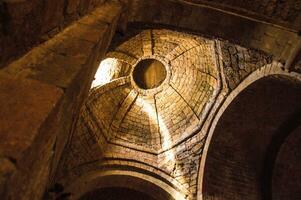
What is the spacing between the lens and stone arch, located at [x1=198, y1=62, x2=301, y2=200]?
600cm

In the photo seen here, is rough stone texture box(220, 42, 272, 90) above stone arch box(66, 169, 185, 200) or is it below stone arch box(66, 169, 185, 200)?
above

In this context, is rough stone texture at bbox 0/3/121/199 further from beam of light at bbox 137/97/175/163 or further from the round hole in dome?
the round hole in dome

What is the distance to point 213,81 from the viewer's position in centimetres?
702

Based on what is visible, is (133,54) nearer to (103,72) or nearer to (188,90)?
(103,72)

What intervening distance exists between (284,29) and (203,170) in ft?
11.4

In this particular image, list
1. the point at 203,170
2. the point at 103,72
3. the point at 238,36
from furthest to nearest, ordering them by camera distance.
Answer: the point at 103,72 → the point at 203,170 → the point at 238,36

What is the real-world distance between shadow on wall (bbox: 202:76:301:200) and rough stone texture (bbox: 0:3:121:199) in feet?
14.7

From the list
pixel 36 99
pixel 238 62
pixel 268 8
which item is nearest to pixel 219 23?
pixel 268 8

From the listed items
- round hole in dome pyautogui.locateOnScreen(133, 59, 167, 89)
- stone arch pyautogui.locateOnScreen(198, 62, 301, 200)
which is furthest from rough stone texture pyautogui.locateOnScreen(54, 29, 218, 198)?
stone arch pyautogui.locateOnScreen(198, 62, 301, 200)

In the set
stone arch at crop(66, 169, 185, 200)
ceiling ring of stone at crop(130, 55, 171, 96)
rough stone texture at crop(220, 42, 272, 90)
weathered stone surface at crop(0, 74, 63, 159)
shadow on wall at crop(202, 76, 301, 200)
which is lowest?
weathered stone surface at crop(0, 74, 63, 159)

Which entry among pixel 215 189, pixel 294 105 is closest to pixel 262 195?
pixel 215 189

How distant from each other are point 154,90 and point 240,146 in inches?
107

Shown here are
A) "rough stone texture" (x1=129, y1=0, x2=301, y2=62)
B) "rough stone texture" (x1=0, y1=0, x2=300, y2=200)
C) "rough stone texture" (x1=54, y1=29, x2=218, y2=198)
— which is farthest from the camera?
"rough stone texture" (x1=54, y1=29, x2=218, y2=198)

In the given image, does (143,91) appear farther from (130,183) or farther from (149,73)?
(130,183)
